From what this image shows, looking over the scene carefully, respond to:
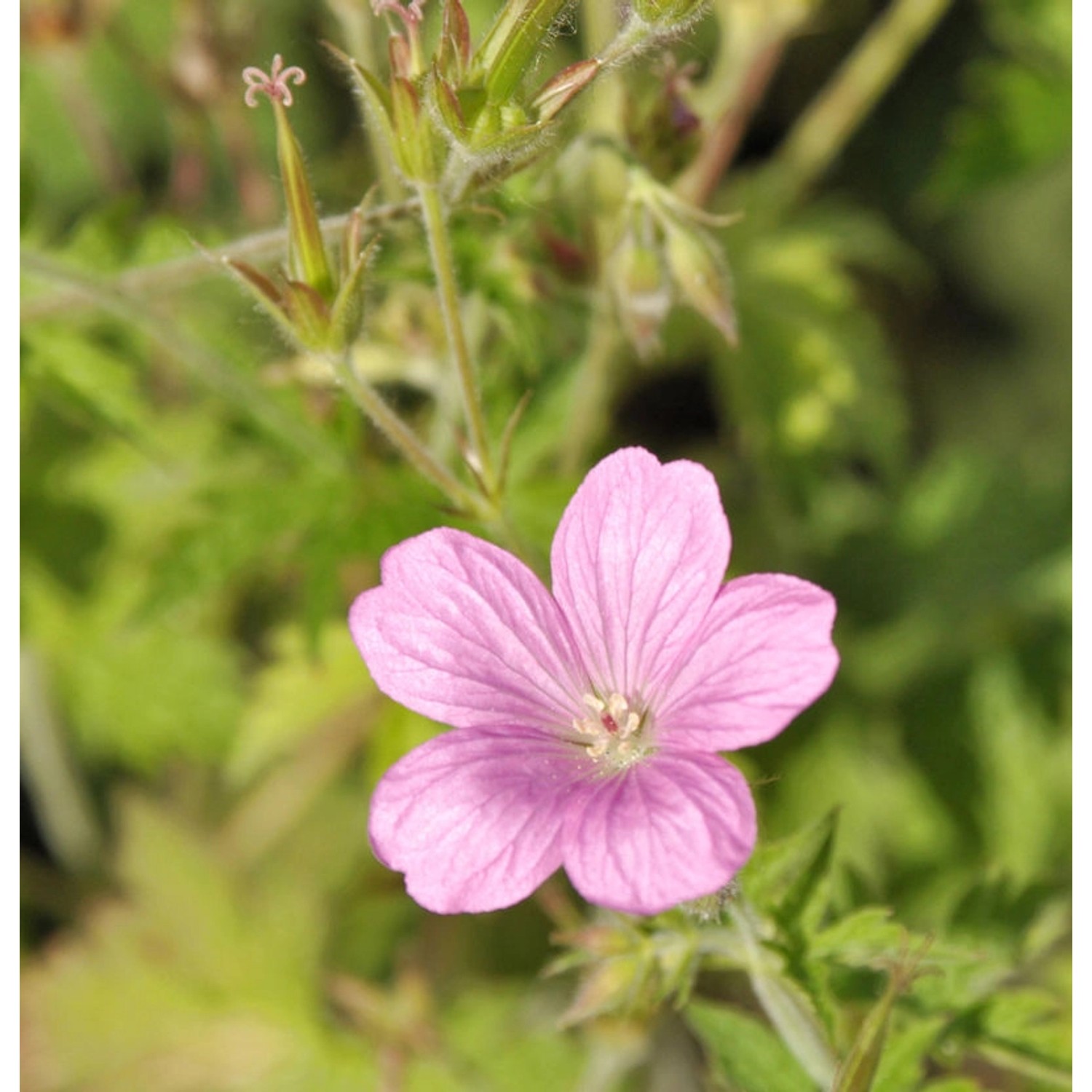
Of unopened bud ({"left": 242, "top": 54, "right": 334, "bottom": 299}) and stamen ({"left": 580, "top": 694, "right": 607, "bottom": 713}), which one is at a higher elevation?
unopened bud ({"left": 242, "top": 54, "right": 334, "bottom": 299})

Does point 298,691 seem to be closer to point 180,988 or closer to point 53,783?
point 180,988

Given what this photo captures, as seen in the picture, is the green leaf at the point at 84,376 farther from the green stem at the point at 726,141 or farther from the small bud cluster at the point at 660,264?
the green stem at the point at 726,141

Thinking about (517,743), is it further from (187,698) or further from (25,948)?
(25,948)

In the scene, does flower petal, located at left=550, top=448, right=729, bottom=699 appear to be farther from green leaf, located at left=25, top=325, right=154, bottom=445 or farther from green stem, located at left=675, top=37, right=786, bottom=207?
green stem, located at left=675, top=37, right=786, bottom=207

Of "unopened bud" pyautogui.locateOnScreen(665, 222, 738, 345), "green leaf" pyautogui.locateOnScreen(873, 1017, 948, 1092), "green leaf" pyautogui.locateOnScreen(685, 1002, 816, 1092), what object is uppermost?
"unopened bud" pyautogui.locateOnScreen(665, 222, 738, 345)

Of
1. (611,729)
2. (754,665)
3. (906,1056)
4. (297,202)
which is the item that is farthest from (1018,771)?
(297,202)

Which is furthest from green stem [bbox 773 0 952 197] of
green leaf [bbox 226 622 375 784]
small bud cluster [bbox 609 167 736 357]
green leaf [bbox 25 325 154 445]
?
green leaf [bbox 25 325 154 445]

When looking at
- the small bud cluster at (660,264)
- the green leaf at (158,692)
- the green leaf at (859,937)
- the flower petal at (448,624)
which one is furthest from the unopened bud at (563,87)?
the green leaf at (158,692)

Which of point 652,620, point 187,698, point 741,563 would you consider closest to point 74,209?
point 187,698
